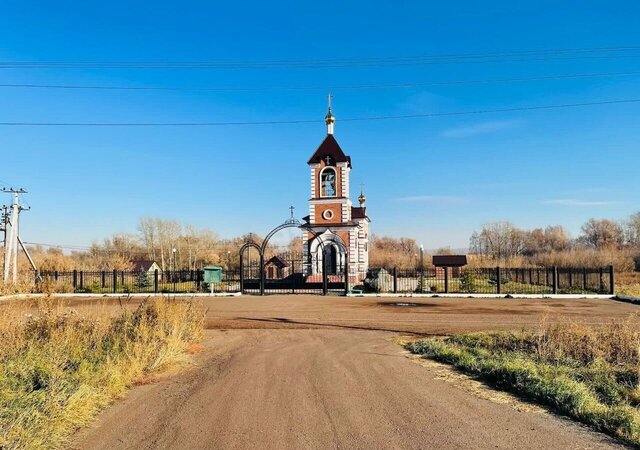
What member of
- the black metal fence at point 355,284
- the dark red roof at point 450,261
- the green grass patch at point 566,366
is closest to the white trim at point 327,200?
the black metal fence at point 355,284

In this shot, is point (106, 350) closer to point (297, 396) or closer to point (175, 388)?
point (175, 388)

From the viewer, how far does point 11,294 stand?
24188 mm

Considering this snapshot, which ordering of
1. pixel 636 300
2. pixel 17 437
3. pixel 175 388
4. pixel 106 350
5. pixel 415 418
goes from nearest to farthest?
pixel 17 437, pixel 415 418, pixel 175 388, pixel 106 350, pixel 636 300

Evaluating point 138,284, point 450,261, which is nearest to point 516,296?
point 450,261

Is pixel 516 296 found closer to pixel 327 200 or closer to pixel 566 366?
pixel 327 200

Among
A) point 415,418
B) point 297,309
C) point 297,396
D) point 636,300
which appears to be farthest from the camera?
point 636,300

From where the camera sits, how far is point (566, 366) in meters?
7.34

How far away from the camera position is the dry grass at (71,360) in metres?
4.55

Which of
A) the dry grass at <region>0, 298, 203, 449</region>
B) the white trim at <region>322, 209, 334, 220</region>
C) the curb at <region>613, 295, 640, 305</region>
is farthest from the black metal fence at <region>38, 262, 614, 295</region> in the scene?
the dry grass at <region>0, 298, 203, 449</region>

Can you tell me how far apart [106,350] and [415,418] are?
5195 mm

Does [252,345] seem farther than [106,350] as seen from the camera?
Yes

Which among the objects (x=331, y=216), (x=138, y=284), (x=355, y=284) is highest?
(x=331, y=216)

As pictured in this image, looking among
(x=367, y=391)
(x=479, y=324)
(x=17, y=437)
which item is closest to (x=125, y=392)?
(x=17, y=437)

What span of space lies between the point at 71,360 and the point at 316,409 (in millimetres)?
3907
